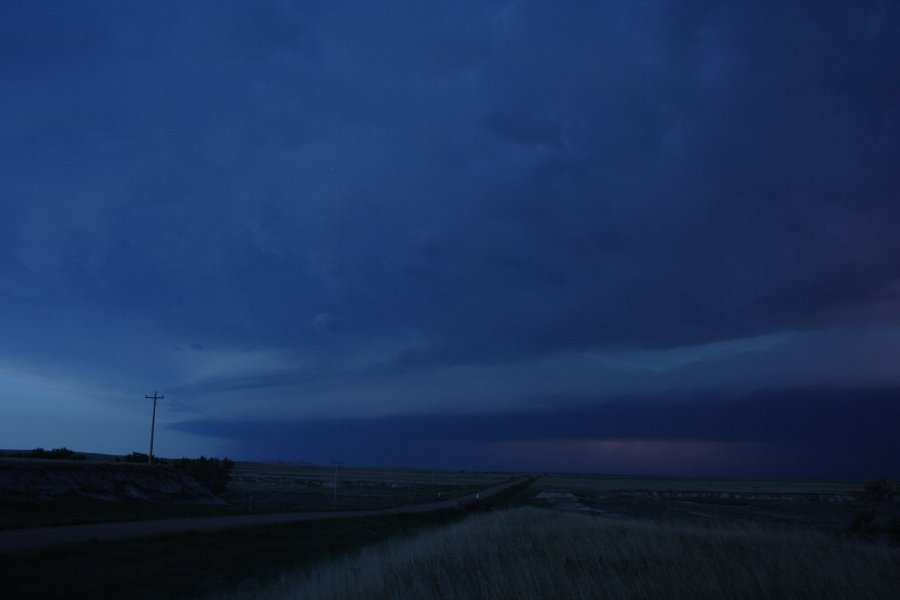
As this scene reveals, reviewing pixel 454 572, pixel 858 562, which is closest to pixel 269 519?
pixel 454 572

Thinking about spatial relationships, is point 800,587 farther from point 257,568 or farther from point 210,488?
point 210,488

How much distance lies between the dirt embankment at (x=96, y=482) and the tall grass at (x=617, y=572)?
26.6m

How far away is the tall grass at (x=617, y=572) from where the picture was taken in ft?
34.0

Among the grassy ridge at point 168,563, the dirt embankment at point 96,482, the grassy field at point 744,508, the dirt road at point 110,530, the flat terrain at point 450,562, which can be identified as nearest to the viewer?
Answer: the flat terrain at point 450,562

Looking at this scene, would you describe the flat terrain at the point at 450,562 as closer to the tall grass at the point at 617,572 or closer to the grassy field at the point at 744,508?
the tall grass at the point at 617,572

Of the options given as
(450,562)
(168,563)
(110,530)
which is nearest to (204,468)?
(110,530)

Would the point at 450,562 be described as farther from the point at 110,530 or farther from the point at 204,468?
the point at 204,468

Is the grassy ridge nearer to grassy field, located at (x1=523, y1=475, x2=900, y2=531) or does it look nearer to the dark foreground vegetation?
grassy field, located at (x1=523, y1=475, x2=900, y2=531)

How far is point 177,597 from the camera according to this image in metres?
14.7

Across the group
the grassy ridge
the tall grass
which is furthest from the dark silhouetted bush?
the tall grass

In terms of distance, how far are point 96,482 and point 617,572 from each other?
38.6 m

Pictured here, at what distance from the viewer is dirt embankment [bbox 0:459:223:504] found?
34.9 m

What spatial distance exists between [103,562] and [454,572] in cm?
1110

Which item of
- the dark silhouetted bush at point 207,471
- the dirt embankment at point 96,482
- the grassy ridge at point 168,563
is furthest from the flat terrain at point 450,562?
the dark silhouetted bush at point 207,471
